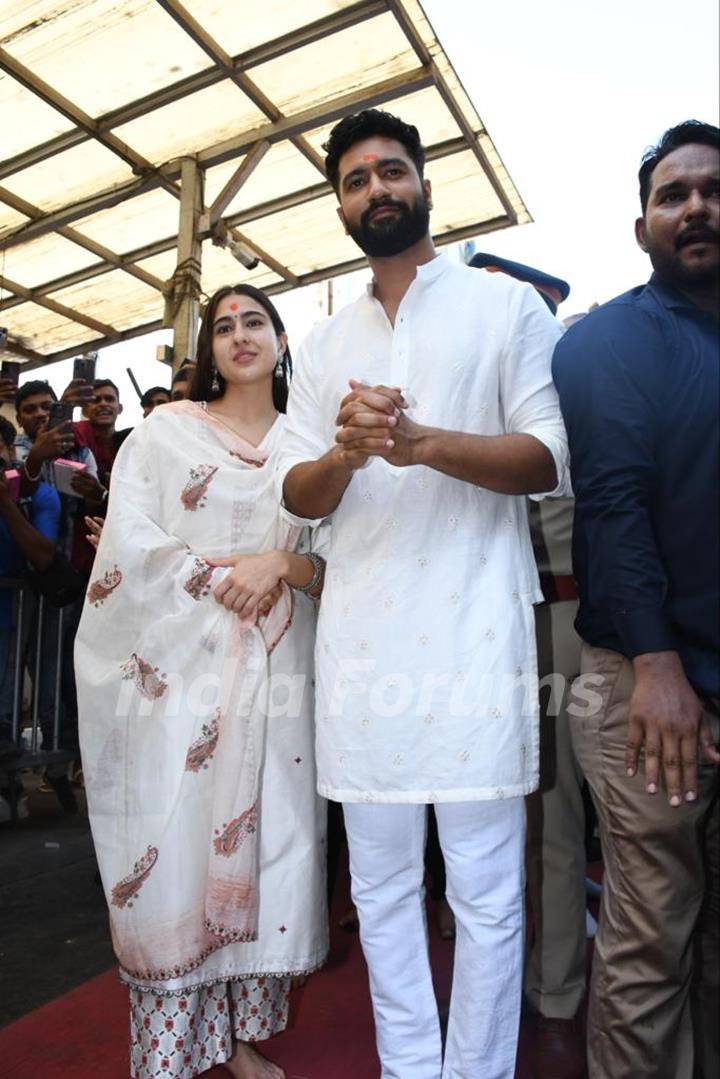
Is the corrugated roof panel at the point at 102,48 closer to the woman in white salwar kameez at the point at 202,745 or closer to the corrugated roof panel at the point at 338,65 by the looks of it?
the corrugated roof panel at the point at 338,65

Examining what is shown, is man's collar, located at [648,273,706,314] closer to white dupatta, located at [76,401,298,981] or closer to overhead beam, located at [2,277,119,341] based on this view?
white dupatta, located at [76,401,298,981]

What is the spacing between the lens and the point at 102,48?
17.5 ft

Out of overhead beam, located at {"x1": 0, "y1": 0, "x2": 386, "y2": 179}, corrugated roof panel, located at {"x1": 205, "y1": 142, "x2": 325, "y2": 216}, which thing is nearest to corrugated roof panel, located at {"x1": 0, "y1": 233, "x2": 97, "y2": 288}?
overhead beam, located at {"x1": 0, "y1": 0, "x2": 386, "y2": 179}

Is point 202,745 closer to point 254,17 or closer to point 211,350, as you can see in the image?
point 211,350

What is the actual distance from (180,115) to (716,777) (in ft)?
19.8

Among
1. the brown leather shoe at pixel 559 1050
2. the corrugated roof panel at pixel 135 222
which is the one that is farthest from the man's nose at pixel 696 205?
the corrugated roof panel at pixel 135 222

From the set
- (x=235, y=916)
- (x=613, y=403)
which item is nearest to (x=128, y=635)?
(x=235, y=916)

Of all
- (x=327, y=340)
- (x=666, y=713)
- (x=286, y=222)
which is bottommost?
(x=666, y=713)

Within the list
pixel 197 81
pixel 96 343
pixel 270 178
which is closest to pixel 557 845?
pixel 197 81

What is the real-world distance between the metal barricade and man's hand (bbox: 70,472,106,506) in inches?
20.6

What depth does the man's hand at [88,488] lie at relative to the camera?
12.8 ft

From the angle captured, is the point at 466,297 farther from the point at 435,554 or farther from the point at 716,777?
the point at 716,777

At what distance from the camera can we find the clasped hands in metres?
1.48

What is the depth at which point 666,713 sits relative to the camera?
133cm
